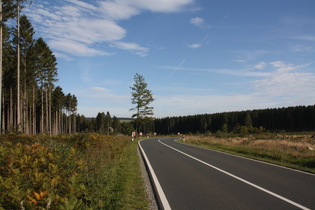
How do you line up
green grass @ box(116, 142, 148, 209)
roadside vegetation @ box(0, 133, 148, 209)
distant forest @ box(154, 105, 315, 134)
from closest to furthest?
roadside vegetation @ box(0, 133, 148, 209) < green grass @ box(116, 142, 148, 209) < distant forest @ box(154, 105, 315, 134)

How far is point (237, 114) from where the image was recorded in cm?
11662

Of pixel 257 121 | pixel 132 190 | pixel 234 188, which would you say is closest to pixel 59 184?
pixel 132 190

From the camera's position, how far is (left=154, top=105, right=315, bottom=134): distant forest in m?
93.7

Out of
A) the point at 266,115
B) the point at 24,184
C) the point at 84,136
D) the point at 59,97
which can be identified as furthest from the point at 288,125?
the point at 24,184

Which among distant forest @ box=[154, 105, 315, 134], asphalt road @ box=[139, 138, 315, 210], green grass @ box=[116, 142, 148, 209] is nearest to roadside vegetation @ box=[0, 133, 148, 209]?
green grass @ box=[116, 142, 148, 209]

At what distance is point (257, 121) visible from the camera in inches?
4360

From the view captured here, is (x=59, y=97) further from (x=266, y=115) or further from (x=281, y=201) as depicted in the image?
(x=266, y=115)

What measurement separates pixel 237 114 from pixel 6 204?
393ft

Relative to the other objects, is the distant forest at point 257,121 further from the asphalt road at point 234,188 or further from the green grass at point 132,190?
the green grass at point 132,190

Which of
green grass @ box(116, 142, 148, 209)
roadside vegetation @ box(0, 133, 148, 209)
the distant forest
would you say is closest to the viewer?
roadside vegetation @ box(0, 133, 148, 209)

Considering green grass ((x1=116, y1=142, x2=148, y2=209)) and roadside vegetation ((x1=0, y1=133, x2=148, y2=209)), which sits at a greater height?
roadside vegetation ((x1=0, y1=133, x2=148, y2=209))

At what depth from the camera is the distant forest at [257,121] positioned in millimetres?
93700

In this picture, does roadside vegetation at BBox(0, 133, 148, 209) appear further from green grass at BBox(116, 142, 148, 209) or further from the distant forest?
the distant forest

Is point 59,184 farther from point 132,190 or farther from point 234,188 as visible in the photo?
point 234,188
